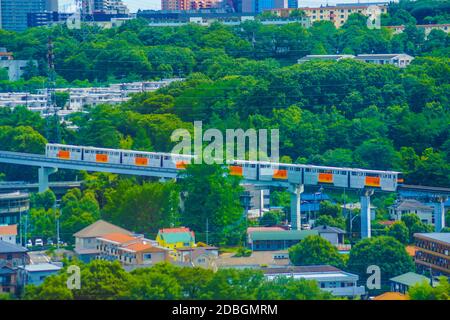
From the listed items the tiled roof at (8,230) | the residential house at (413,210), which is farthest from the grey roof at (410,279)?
the tiled roof at (8,230)

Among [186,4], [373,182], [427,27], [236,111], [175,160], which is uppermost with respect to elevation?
[186,4]

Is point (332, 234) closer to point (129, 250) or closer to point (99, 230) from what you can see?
point (99, 230)

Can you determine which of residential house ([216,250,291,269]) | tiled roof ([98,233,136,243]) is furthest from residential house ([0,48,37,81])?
residential house ([216,250,291,269])

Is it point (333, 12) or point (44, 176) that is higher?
point (333, 12)

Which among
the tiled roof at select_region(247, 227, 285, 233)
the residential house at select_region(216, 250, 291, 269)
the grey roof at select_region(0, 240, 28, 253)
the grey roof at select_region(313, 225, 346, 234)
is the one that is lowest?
the residential house at select_region(216, 250, 291, 269)

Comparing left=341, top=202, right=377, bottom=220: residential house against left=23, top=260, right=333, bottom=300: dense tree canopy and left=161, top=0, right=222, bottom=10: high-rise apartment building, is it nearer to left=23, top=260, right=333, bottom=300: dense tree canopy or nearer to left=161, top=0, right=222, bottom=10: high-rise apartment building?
left=23, top=260, right=333, bottom=300: dense tree canopy

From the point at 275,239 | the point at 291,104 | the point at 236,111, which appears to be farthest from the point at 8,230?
the point at 291,104
